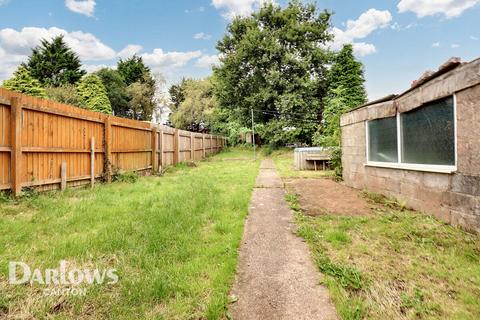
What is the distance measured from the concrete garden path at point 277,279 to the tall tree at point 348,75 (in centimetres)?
2262

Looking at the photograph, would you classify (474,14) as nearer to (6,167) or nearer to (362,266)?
(362,266)

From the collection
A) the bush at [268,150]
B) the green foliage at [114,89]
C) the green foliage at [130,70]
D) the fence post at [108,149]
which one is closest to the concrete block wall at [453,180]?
the fence post at [108,149]

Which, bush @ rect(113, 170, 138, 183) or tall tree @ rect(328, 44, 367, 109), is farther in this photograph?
tall tree @ rect(328, 44, 367, 109)

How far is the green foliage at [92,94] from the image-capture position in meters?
30.4

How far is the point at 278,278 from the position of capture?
2.26 meters

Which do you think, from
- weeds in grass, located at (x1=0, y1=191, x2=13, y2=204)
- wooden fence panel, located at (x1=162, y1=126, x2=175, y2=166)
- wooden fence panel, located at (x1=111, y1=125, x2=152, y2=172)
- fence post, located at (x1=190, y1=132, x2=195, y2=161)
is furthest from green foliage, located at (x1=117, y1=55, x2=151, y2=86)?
weeds in grass, located at (x1=0, y1=191, x2=13, y2=204)

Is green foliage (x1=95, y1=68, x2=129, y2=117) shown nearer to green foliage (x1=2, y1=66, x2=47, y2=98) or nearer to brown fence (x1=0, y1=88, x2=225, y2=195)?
green foliage (x1=2, y1=66, x2=47, y2=98)

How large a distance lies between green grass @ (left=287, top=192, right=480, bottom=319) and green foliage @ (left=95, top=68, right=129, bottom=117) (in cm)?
4026

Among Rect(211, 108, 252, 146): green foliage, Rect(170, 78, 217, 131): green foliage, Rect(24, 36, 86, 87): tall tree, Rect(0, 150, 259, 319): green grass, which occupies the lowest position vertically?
Rect(0, 150, 259, 319): green grass

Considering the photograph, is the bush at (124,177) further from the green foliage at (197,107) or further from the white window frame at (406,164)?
the green foliage at (197,107)

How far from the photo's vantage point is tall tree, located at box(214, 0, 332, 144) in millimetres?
22359

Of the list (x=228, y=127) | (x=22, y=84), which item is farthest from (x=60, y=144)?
(x=228, y=127)

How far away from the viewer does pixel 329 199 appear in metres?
5.39

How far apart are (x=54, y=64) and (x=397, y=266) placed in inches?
1658
